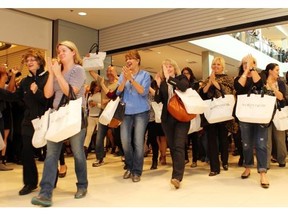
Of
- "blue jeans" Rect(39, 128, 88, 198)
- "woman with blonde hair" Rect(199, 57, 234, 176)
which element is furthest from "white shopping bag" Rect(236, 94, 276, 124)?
"blue jeans" Rect(39, 128, 88, 198)

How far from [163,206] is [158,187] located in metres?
0.70

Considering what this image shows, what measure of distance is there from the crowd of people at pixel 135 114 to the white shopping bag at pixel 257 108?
0.17 m

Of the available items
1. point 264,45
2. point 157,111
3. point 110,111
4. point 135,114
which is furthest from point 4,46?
point 264,45

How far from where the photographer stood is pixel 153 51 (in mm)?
10070

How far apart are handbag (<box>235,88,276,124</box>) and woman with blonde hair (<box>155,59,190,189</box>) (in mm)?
577

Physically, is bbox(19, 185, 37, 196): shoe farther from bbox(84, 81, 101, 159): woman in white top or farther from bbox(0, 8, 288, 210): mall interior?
bbox(84, 81, 101, 159): woman in white top

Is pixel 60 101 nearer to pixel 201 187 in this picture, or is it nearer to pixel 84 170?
pixel 84 170

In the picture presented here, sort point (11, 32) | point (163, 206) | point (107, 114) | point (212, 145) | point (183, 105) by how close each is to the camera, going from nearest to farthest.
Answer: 1. point (163, 206)
2. point (183, 105)
3. point (107, 114)
4. point (212, 145)
5. point (11, 32)

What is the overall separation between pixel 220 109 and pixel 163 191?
4.25 ft

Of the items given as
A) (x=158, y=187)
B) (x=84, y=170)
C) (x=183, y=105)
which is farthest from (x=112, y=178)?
(x=183, y=105)

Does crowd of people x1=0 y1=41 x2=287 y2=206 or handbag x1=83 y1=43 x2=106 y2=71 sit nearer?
crowd of people x1=0 y1=41 x2=287 y2=206

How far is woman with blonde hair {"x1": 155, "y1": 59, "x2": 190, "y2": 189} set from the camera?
3.34 meters

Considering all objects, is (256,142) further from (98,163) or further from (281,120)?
(98,163)

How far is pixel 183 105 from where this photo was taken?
338cm
